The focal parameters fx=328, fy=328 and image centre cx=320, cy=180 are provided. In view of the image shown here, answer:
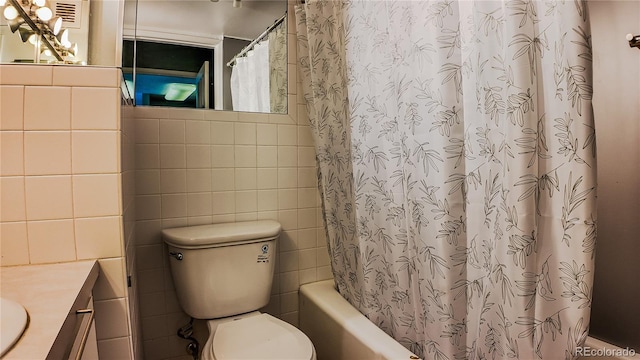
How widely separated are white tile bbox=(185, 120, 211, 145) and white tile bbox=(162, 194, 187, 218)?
0.25m

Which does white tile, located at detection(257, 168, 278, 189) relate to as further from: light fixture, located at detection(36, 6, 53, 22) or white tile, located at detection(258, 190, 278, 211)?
light fixture, located at detection(36, 6, 53, 22)

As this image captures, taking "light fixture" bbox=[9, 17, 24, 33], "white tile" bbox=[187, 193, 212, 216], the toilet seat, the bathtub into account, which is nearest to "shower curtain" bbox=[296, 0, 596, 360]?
the bathtub

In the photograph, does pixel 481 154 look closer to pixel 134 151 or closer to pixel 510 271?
pixel 510 271

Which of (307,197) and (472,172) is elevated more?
(472,172)

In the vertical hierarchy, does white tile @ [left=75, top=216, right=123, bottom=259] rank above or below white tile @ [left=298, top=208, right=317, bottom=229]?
above

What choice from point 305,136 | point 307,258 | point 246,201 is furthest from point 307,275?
point 305,136

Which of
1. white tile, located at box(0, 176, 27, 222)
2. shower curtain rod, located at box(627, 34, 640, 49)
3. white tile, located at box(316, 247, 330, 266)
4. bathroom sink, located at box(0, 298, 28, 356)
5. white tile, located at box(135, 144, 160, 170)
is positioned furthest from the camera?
white tile, located at box(316, 247, 330, 266)

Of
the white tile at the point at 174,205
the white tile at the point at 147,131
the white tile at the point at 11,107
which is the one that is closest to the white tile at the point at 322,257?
the white tile at the point at 174,205

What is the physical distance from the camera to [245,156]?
1.55 meters

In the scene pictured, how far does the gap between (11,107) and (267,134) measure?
942 millimetres

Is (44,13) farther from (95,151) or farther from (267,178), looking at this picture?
(267,178)

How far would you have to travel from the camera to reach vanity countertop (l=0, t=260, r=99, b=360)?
48cm

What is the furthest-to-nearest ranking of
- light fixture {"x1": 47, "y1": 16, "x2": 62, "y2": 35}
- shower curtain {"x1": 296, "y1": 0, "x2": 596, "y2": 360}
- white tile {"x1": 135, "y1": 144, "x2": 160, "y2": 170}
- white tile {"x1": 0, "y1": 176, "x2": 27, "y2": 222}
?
white tile {"x1": 135, "y1": 144, "x2": 160, "y2": 170} < light fixture {"x1": 47, "y1": 16, "x2": 62, "y2": 35} < white tile {"x1": 0, "y1": 176, "x2": 27, "y2": 222} < shower curtain {"x1": 296, "y1": 0, "x2": 596, "y2": 360}

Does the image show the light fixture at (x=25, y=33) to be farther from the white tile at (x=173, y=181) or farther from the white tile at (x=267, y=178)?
the white tile at (x=267, y=178)
